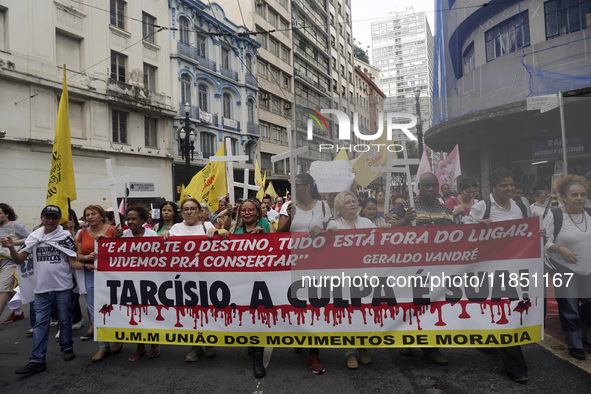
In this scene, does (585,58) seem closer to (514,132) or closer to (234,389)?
(514,132)

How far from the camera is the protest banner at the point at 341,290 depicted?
12.0 feet

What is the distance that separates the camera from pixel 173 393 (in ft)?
11.4

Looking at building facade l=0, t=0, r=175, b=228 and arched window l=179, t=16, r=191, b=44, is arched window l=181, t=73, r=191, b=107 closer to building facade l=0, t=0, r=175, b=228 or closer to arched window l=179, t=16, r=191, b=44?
building facade l=0, t=0, r=175, b=228

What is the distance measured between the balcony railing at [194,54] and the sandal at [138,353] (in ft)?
77.4

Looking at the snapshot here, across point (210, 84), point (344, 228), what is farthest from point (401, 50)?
point (344, 228)

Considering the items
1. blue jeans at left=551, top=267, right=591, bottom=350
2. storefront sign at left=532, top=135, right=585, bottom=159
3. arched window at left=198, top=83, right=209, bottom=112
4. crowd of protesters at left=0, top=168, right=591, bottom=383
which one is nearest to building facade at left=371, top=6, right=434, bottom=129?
arched window at left=198, top=83, right=209, bottom=112

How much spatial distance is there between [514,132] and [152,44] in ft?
72.0

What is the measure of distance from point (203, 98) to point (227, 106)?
298cm

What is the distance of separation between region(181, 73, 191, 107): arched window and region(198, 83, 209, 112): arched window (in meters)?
1.20

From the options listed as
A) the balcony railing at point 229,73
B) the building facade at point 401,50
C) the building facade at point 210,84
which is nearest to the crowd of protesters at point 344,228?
the building facade at point 210,84

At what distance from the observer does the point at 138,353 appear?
168 inches

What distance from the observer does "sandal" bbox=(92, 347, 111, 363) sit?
4.23m

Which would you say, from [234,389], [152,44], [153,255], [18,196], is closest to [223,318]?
[234,389]

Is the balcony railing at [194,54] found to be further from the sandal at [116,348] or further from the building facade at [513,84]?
the sandal at [116,348]
